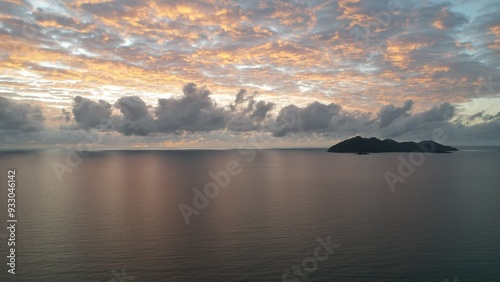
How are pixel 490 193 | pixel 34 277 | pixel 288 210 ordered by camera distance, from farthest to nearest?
1. pixel 490 193
2. pixel 288 210
3. pixel 34 277

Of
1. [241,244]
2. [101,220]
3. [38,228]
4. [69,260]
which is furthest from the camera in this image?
[101,220]

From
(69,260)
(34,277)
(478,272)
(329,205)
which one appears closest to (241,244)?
(69,260)

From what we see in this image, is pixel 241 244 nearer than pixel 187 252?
No

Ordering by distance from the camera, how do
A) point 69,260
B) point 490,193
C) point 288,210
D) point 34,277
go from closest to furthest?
point 34,277, point 69,260, point 288,210, point 490,193

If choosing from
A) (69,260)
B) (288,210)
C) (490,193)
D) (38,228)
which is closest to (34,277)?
(69,260)

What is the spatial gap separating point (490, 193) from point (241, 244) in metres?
107

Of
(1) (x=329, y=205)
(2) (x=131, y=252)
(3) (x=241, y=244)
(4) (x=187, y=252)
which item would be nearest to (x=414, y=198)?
(1) (x=329, y=205)

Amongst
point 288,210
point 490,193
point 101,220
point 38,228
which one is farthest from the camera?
point 490,193

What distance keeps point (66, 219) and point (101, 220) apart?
854cm

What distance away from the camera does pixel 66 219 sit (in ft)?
252

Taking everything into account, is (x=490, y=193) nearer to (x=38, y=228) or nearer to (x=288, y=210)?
(x=288, y=210)

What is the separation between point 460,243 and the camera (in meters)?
59.6

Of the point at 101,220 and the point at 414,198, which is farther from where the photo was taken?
the point at 414,198

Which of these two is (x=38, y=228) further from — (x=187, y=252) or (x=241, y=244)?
(x=241, y=244)
